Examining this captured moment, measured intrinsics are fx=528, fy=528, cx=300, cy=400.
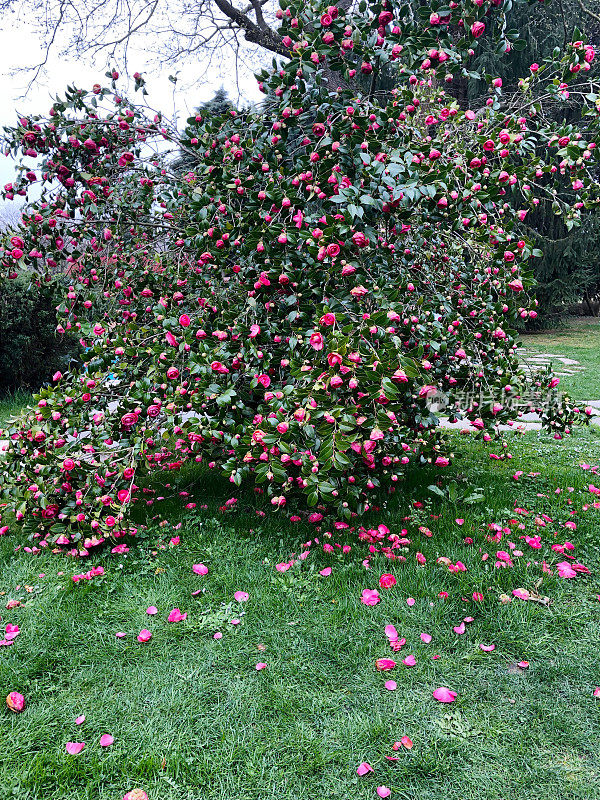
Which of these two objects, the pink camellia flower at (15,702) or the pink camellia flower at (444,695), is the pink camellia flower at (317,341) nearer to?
the pink camellia flower at (444,695)

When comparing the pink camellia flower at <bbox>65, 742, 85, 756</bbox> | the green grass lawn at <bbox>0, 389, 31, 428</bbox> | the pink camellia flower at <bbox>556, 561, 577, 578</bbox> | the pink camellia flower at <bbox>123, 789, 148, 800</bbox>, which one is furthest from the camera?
the green grass lawn at <bbox>0, 389, 31, 428</bbox>

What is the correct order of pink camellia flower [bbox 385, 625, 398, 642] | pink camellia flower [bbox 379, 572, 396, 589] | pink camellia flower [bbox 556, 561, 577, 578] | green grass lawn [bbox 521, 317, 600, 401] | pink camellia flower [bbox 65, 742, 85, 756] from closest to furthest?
1. pink camellia flower [bbox 65, 742, 85, 756]
2. pink camellia flower [bbox 385, 625, 398, 642]
3. pink camellia flower [bbox 379, 572, 396, 589]
4. pink camellia flower [bbox 556, 561, 577, 578]
5. green grass lawn [bbox 521, 317, 600, 401]

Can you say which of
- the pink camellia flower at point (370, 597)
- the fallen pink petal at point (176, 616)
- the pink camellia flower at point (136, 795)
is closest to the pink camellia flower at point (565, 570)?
the pink camellia flower at point (370, 597)

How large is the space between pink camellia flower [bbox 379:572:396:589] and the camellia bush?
33 cm

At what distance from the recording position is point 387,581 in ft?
7.06

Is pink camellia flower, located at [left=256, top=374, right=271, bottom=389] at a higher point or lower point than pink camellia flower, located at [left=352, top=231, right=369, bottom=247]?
lower

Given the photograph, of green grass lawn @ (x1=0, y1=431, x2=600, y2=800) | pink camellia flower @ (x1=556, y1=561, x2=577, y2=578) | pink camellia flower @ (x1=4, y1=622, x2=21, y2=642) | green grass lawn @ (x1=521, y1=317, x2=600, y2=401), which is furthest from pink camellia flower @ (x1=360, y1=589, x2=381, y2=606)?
green grass lawn @ (x1=521, y1=317, x2=600, y2=401)

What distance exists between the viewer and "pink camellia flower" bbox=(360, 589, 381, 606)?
2.04 meters

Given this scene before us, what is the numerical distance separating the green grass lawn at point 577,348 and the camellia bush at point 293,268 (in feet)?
11.0

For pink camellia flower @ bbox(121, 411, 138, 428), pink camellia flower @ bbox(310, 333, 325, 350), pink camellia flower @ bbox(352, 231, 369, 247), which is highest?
pink camellia flower @ bbox(352, 231, 369, 247)

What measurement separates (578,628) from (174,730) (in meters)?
1.47

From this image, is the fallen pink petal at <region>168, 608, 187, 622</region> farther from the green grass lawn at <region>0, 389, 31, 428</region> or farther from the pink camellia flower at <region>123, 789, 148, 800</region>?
the green grass lawn at <region>0, 389, 31, 428</region>

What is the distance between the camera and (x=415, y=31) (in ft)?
7.29

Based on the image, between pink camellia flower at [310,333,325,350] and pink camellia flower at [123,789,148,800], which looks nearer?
pink camellia flower at [123,789,148,800]
